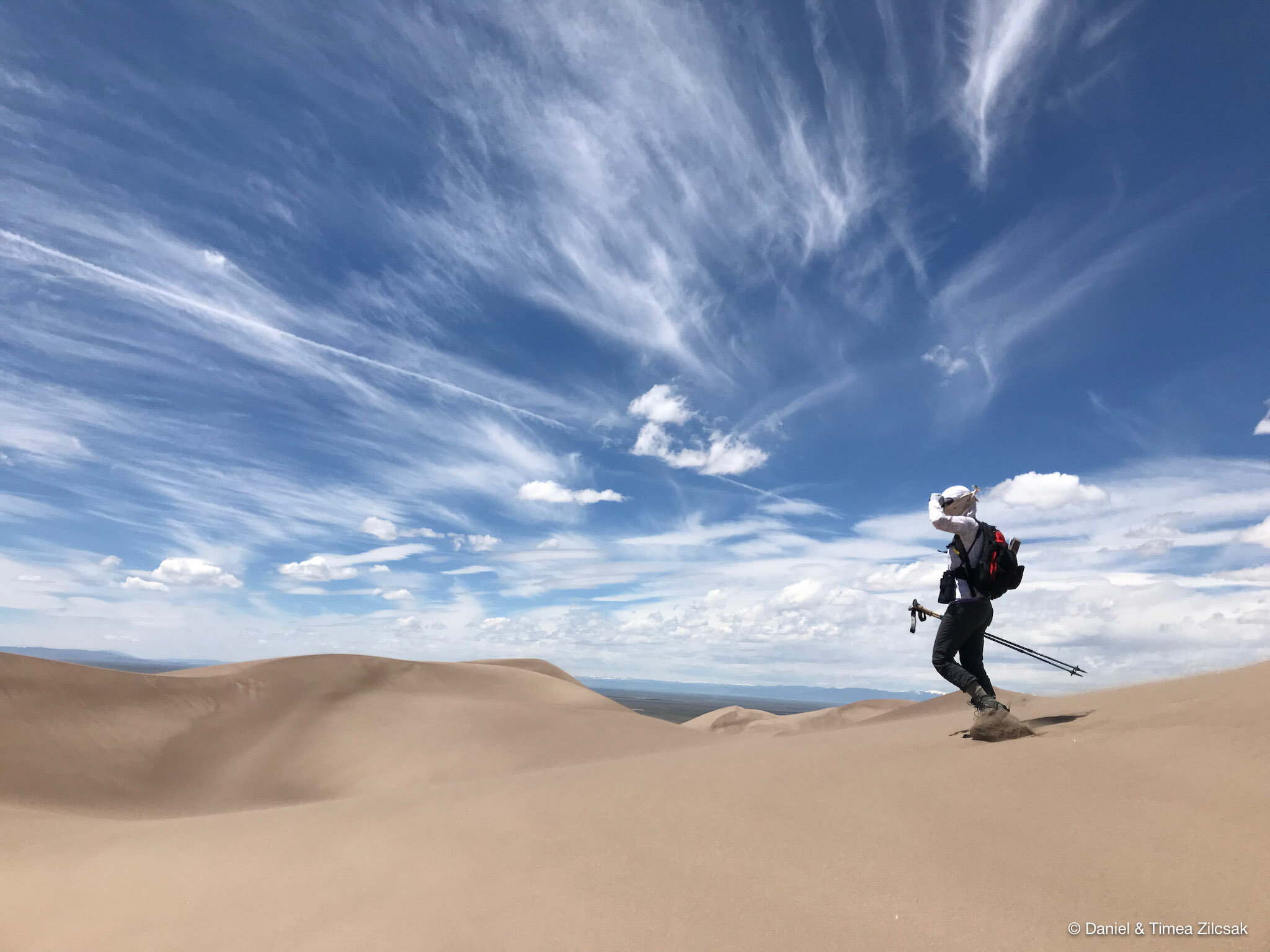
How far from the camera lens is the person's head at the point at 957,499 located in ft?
21.5

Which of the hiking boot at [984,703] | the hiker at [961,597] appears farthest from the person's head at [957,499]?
the hiking boot at [984,703]

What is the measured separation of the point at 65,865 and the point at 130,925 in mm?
2138

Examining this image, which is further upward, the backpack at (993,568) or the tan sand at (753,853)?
the backpack at (993,568)

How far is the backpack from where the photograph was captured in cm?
632

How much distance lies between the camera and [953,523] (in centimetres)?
641

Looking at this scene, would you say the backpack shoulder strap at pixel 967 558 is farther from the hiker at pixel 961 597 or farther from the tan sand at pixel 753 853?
the tan sand at pixel 753 853

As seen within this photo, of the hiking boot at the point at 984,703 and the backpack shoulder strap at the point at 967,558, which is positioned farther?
the backpack shoulder strap at the point at 967,558

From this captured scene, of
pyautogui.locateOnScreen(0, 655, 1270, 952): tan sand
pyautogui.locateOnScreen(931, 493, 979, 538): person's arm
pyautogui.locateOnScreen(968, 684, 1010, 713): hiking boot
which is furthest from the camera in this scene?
pyautogui.locateOnScreen(931, 493, 979, 538): person's arm

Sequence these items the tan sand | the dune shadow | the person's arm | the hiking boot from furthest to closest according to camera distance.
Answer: the person's arm → the dune shadow → the hiking boot → the tan sand

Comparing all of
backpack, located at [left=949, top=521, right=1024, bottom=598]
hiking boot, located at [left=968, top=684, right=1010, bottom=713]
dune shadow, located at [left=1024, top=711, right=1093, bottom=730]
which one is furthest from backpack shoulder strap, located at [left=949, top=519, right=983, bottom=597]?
dune shadow, located at [left=1024, top=711, right=1093, bottom=730]

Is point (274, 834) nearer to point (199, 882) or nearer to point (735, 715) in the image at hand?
point (199, 882)

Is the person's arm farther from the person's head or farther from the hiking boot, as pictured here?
the hiking boot

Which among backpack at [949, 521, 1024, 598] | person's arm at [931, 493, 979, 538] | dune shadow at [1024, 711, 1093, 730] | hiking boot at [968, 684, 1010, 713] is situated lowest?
dune shadow at [1024, 711, 1093, 730]

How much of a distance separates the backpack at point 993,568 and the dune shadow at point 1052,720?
1256 mm
